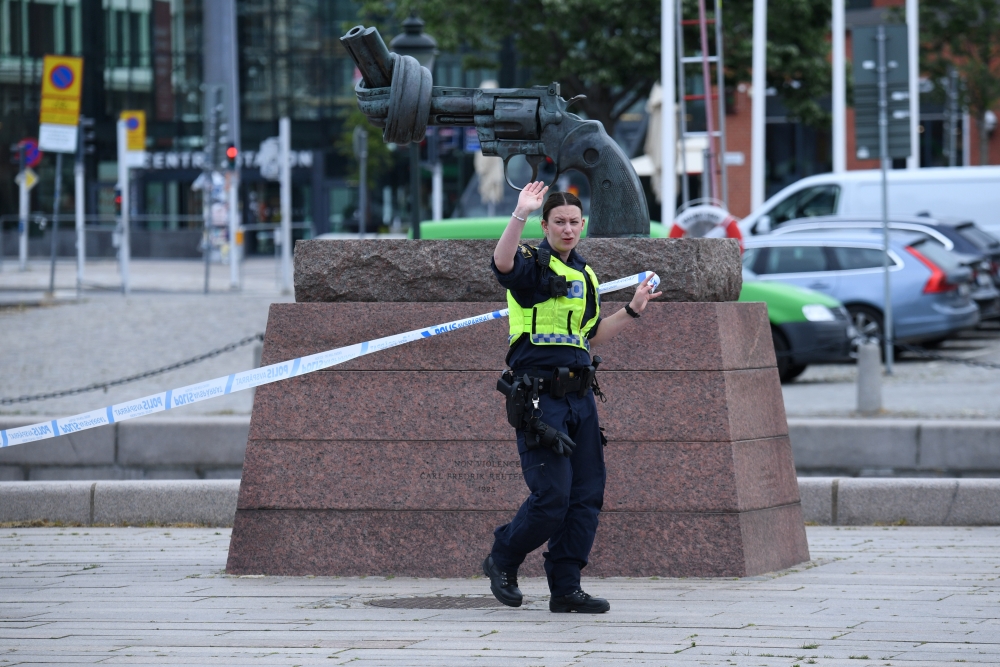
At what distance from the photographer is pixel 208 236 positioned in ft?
89.8

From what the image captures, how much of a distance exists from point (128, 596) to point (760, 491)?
2768 millimetres

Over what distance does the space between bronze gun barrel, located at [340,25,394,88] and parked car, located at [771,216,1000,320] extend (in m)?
12.6

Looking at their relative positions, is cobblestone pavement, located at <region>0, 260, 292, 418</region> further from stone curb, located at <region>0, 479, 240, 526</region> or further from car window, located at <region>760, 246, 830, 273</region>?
car window, located at <region>760, 246, 830, 273</region>

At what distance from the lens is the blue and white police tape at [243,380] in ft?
21.6

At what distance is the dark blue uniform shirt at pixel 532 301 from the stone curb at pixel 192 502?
3275 mm

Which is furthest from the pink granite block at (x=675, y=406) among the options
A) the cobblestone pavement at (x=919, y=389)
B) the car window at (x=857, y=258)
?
the car window at (x=857, y=258)

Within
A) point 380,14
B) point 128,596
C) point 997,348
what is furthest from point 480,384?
point 380,14

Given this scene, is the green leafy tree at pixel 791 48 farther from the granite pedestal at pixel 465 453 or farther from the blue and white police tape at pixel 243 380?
the blue and white police tape at pixel 243 380

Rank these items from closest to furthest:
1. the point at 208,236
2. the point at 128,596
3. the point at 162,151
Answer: the point at 128,596
the point at 208,236
the point at 162,151

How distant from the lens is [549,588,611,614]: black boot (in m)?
5.75

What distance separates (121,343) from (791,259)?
8.14 metres

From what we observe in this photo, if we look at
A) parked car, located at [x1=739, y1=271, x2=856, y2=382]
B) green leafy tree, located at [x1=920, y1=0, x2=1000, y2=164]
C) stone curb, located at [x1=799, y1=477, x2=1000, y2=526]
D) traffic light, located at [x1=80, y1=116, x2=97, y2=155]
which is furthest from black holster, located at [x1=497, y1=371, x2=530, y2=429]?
green leafy tree, located at [x1=920, y1=0, x2=1000, y2=164]

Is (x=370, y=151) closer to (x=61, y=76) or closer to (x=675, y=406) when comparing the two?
(x=61, y=76)

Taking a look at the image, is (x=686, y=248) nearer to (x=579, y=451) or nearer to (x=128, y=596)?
(x=579, y=451)
